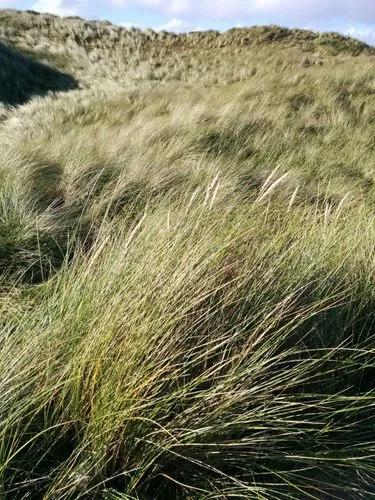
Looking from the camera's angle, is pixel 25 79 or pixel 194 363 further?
pixel 25 79

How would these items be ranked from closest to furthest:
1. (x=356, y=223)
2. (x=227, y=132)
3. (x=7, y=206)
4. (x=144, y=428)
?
(x=144, y=428) → (x=356, y=223) → (x=7, y=206) → (x=227, y=132)

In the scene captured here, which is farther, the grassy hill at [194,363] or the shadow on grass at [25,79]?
the shadow on grass at [25,79]

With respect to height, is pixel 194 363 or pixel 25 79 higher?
pixel 25 79

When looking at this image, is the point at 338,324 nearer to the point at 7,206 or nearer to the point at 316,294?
the point at 316,294

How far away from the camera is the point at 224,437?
1802 millimetres

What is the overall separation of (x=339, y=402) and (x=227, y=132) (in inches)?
217

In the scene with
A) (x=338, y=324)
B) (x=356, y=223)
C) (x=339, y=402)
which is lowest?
(x=339, y=402)

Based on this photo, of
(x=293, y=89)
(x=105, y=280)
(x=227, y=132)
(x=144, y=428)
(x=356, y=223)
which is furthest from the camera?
(x=293, y=89)

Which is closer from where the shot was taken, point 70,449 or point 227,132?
point 70,449

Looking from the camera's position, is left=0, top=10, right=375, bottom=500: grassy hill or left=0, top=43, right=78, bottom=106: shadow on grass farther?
left=0, top=43, right=78, bottom=106: shadow on grass

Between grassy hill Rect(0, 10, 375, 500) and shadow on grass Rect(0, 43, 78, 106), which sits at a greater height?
shadow on grass Rect(0, 43, 78, 106)

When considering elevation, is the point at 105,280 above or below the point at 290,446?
above

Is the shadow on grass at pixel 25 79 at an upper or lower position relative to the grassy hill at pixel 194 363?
upper

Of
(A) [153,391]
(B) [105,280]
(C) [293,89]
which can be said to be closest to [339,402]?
(A) [153,391]
